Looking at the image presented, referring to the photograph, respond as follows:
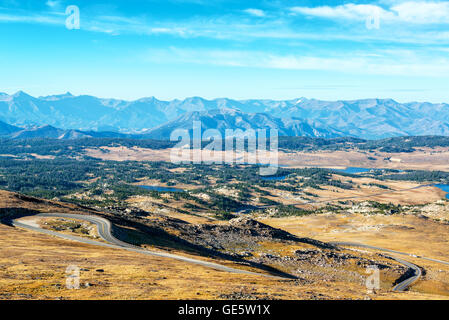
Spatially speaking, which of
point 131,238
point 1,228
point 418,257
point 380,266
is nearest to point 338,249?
point 380,266

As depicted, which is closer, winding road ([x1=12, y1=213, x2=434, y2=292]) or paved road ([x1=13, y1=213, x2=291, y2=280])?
paved road ([x1=13, y1=213, x2=291, y2=280])

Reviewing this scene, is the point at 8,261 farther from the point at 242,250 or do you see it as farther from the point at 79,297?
the point at 242,250

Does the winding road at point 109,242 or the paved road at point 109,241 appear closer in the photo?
the paved road at point 109,241

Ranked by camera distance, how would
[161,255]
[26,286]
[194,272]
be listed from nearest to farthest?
[26,286] → [194,272] → [161,255]

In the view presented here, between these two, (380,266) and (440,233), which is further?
(440,233)

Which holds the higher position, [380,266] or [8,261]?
[8,261]

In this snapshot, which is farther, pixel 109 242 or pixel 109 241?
pixel 109 241
